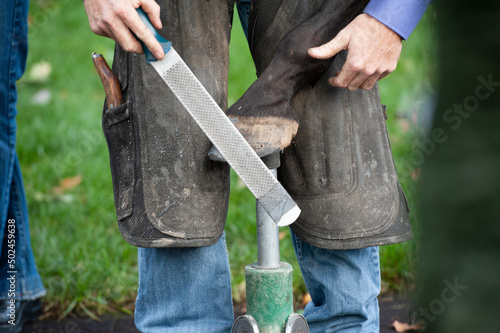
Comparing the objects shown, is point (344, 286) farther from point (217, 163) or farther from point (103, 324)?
point (103, 324)

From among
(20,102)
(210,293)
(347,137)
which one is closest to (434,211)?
(347,137)

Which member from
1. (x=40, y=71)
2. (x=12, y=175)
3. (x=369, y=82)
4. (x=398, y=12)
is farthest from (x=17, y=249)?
(x=40, y=71)

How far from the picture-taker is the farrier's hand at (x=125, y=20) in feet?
3.10

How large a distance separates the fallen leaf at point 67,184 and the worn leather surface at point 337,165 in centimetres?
196

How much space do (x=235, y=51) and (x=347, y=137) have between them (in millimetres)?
3415

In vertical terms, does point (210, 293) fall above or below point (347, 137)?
below

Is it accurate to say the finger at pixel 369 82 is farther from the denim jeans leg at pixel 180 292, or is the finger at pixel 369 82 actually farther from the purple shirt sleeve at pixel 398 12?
the denim jeans leg at pixel 180 292

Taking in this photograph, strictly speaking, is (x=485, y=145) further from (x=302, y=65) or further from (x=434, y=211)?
(x=302, y=65)

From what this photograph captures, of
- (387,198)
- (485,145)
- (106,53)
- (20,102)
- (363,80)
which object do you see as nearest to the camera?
(485,145)

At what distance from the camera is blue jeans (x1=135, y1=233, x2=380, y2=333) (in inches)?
48.5

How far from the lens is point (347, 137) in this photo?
3.94 ft

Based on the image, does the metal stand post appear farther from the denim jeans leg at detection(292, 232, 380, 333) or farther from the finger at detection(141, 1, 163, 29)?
the finger at detection(141, 1, 163, 29)

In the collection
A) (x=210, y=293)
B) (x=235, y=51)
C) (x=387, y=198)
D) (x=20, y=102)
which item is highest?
(x=235, y=51)

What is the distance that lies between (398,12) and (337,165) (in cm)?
34
